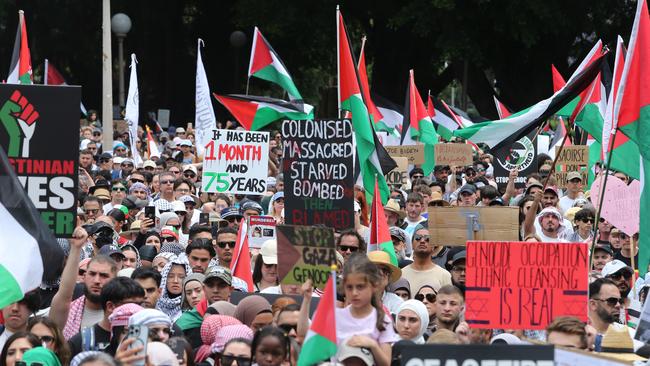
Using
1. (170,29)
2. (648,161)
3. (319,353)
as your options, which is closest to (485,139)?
(648,161)

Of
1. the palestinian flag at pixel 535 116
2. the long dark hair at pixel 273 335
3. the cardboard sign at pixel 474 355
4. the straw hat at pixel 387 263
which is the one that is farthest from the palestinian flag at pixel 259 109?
the cardboard sign at pixel 474 355

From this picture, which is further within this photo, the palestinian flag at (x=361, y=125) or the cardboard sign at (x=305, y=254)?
the palestinian flag at (x=361, y=125)

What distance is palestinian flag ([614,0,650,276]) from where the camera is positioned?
1030 centimetres

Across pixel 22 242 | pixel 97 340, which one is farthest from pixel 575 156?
pixel 22 242

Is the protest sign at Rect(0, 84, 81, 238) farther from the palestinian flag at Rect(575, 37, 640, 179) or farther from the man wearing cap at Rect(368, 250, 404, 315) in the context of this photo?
the palestinian flag at Rect(575, 37, 640, 179)

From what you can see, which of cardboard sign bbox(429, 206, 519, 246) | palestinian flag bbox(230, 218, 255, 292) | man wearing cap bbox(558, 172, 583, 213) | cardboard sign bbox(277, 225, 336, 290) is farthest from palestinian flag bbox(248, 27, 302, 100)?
cardboard sign bbox(277, 225, 336, 290)

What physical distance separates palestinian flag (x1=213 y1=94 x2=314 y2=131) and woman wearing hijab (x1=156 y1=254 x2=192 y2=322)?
7.00 metres

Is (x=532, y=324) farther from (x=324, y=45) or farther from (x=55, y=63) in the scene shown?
(x=55, y=63)

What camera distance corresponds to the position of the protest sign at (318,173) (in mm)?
10977

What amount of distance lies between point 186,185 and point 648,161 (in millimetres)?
6148

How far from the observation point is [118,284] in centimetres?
798

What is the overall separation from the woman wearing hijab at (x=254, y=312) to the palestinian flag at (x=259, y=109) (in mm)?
8410

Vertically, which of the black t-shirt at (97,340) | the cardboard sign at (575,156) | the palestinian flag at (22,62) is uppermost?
the palestinian flag at (22,62)

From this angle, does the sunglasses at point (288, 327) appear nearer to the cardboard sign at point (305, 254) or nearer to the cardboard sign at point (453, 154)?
the cardboard sign at point (305, 254)
